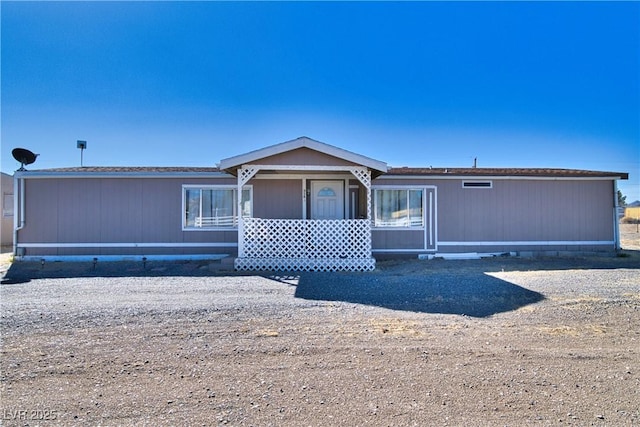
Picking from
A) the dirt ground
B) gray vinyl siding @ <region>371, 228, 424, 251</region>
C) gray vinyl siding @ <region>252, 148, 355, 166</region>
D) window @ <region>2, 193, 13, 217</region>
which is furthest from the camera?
window @ <region>2, 193, 13, 217</region>

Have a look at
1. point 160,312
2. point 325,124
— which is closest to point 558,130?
point 325,124

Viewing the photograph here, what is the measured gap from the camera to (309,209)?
1041cm

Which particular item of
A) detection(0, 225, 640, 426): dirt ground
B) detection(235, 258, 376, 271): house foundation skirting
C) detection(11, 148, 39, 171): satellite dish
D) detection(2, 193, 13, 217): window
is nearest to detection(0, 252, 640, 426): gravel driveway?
detection(0, 225, 640, 426): dirt ground

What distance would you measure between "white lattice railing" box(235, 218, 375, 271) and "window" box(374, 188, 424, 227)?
217cm

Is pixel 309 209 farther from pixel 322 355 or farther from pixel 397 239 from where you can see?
pixel 322 355

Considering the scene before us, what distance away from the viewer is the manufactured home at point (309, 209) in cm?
999

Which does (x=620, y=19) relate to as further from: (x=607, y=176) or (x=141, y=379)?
(x=141, y=379)

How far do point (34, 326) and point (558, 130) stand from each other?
20254mm

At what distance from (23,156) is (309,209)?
8255 millimetres

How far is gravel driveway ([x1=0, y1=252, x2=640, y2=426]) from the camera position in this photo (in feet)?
7.54

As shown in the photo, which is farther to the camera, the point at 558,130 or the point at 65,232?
the point at 558,130

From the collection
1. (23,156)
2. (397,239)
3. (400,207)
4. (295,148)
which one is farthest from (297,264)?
(23,156)

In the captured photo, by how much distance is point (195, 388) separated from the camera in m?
2.60

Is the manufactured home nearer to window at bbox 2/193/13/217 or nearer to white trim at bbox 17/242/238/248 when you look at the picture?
white trim at bbox 17/242/238/248
